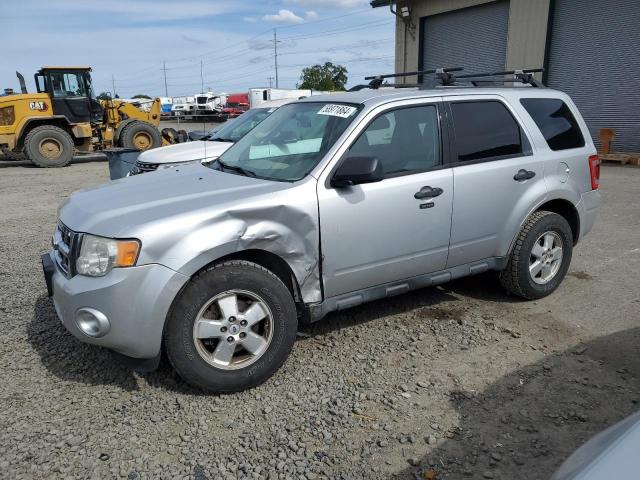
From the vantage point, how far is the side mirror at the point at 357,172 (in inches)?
134

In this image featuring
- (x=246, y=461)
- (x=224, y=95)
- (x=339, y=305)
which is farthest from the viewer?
(x=224, y=95)

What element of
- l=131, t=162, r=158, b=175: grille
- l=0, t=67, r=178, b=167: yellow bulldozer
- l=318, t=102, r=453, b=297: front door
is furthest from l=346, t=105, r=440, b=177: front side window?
l=0, t=67, r=178, b=167: yellow bulldozer

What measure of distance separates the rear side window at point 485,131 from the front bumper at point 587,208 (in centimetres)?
90

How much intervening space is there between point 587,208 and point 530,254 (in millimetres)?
847

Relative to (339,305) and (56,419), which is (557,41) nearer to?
(339,305)

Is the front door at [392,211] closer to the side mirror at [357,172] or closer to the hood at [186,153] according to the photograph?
the side mirror at [357,172]

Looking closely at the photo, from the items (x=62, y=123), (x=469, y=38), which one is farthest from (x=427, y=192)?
(x=469, y=38)

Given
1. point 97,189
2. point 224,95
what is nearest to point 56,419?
point 97,189

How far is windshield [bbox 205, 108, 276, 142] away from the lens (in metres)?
8.42

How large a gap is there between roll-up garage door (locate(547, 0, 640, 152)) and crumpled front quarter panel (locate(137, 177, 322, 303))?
13.9m

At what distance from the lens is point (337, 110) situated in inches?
155

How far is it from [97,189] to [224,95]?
188 ft

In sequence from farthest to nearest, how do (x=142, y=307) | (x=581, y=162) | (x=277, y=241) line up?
(x=581, y=162)
(x=277, y=241)
(x=142, y=307)

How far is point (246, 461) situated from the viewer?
2736 millimetres
